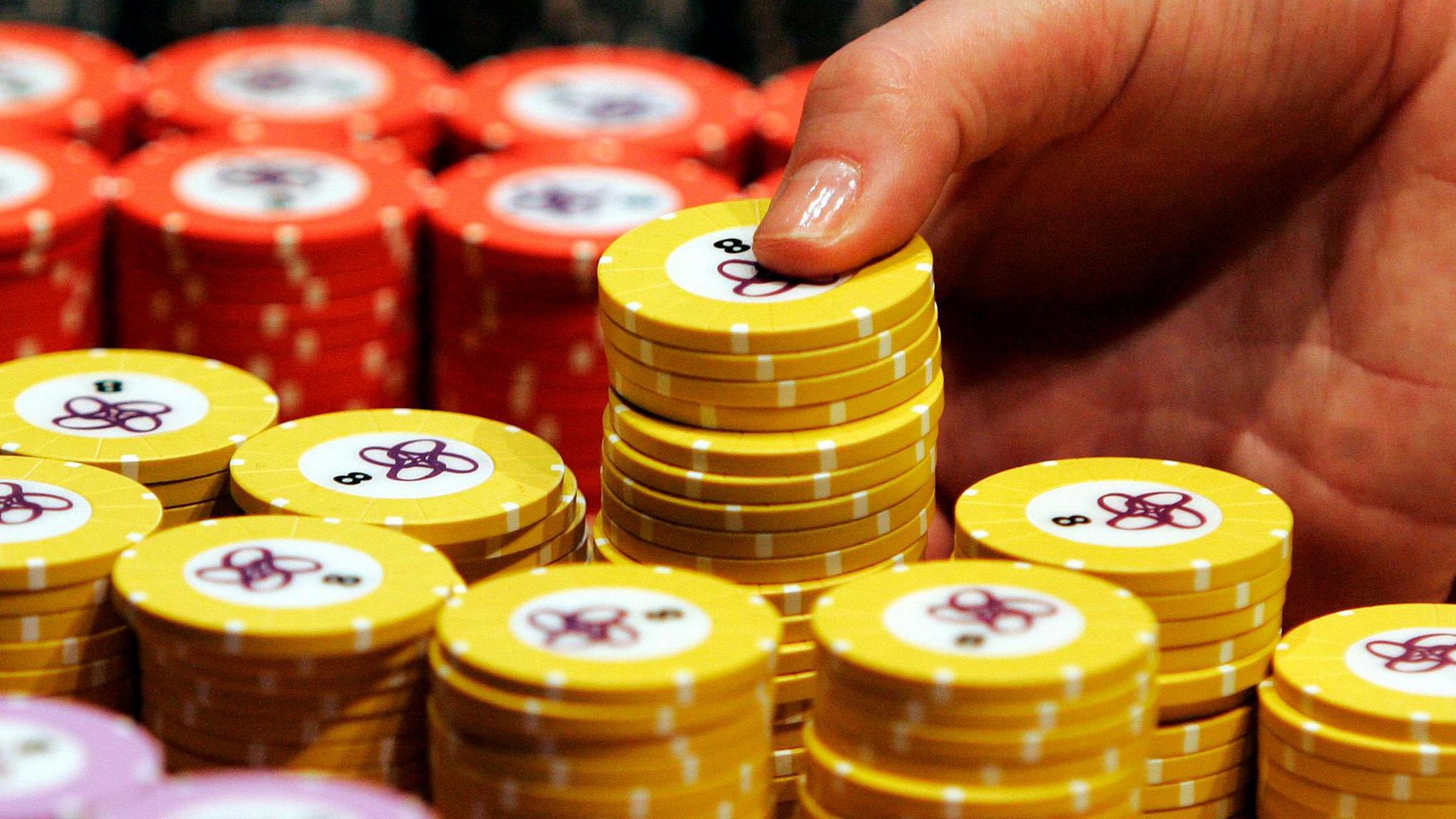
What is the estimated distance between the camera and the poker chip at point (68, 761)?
166 cm

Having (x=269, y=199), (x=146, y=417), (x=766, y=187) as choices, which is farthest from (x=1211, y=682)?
(x=269, y=199)

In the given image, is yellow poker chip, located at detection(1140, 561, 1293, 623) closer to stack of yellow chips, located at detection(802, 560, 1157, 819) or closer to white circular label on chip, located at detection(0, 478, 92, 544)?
stack of yellow chips, located at detection(802, 560, 1157, 819)

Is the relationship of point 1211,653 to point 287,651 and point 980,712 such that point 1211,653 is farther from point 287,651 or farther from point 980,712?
point 287,651

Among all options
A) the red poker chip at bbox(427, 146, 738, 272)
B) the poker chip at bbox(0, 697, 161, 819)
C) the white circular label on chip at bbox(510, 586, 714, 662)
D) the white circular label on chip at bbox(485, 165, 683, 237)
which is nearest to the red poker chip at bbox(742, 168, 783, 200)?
the red poker chip at bbox(427, 146, 738, 272)

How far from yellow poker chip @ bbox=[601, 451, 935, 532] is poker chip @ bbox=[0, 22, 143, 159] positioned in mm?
2143

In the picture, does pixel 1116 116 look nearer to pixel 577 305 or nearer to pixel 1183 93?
pixel 1183 93

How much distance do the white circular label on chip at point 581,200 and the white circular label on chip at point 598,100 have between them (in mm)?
365

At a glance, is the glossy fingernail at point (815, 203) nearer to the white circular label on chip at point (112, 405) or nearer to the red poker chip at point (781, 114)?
the white circular label on chip at point (112, 405)

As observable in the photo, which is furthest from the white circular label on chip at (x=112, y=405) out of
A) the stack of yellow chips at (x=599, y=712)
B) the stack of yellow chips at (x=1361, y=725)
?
the stack of yellow chips at (x=1361, y=725)

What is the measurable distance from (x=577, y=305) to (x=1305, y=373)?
1.18 m

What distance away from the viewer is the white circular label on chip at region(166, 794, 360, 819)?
1687mm

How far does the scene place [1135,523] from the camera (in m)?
2.31

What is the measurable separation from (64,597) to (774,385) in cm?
79

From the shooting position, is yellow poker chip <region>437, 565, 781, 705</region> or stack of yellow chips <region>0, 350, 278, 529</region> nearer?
yellow poker chip <region>437, 565, 781, 705</region>
